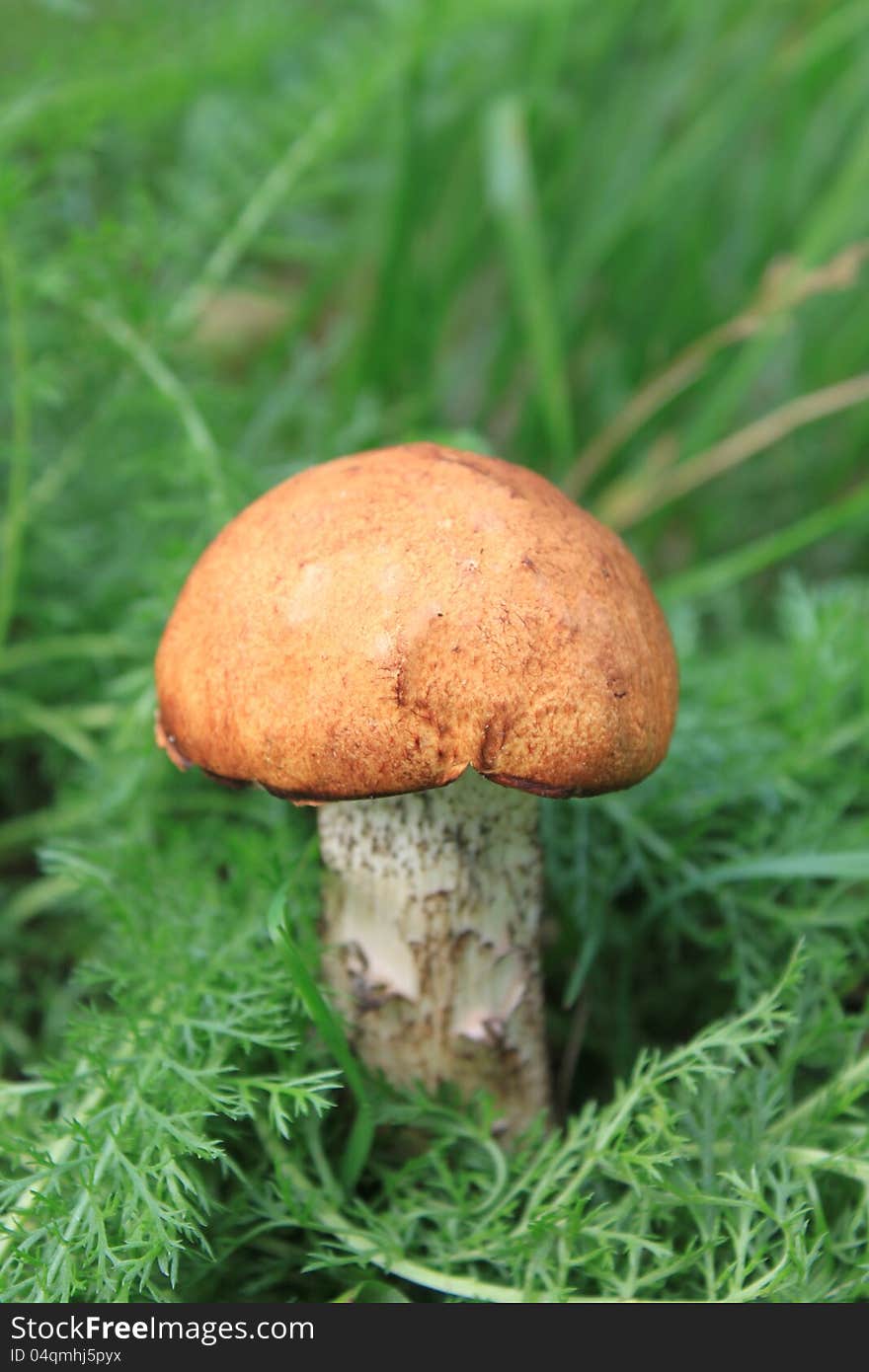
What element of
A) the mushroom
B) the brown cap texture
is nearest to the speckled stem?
the mushroom

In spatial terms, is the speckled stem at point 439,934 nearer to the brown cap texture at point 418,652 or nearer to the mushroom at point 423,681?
the mushroom at point 423,681

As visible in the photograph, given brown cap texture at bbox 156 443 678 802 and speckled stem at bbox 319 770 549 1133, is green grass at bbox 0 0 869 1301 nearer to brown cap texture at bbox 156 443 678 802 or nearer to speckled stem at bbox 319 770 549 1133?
speckled stem at bbox 319 770 549 1133

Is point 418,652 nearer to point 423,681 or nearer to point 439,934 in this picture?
point 423,681

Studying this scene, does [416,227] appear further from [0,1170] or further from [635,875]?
[0,1170]

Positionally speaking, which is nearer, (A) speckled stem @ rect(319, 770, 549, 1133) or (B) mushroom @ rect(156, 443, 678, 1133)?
(B) mushroom @ rect(156, 443, 678, 1133)

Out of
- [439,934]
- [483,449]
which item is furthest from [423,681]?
[483,449]

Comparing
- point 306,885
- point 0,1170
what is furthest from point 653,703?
point 0,1170
